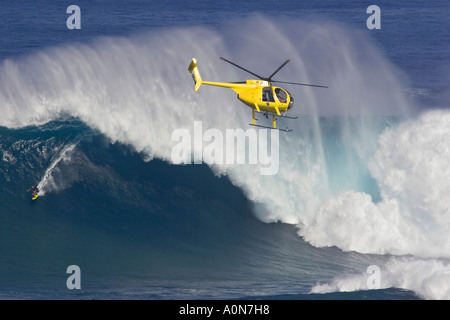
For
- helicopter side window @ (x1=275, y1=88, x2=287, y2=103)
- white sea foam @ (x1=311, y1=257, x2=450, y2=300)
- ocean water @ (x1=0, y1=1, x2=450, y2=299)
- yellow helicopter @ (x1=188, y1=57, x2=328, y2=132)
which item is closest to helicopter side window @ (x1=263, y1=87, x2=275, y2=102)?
yellow helicopter @ (x1=188, y1=57, x2=328, y2=132)

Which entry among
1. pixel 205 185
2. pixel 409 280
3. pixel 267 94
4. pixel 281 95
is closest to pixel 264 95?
pixel 267 94

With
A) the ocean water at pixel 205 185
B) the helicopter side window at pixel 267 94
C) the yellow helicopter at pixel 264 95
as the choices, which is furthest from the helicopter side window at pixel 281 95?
the ocean water at pixel 205 185

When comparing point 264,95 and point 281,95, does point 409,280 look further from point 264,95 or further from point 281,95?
point 264,95

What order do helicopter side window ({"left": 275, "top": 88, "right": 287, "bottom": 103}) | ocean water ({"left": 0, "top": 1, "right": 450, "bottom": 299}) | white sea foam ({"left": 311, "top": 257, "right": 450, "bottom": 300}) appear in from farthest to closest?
helicopter side window ({"left": 275, "top": 88, "right": 287, "bottom": 103}), ocean water ({"left": 0, "top": 1, "right": 450, "bottom": 299}), white sea foam ({"left": 311, "top": 257, "right": 450, "bottom": 300})

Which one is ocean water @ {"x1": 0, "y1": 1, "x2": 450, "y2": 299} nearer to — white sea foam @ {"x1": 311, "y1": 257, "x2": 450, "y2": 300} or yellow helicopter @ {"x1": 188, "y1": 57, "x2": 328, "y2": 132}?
white sea foam @ {"x1": 311, "y1": 257, "x2": 450, "y2": 300}

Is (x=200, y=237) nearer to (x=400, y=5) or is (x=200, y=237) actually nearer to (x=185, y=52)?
(x=185, y=52)

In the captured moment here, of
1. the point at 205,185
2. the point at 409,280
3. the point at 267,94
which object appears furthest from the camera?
the point at 205,185

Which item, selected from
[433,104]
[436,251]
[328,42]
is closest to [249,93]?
[436,251]

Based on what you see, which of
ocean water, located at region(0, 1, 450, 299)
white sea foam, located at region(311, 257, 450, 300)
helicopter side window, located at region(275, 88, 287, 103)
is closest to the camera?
white sea foam, located at region(311, 257, 450, 300)

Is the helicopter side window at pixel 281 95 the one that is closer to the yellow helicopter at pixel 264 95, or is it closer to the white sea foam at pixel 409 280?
the yellow helicopter at pixel 264 95
